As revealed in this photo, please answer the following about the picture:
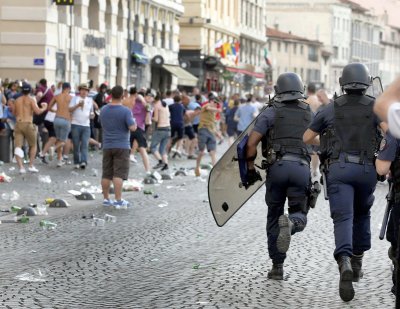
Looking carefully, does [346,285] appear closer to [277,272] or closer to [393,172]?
[393,172]

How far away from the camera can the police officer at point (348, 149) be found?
9.23 m

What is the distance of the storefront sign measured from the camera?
45531mm

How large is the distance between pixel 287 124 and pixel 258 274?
4.24 ft

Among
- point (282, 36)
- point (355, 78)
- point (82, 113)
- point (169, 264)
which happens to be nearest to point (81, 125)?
point (82, 113)

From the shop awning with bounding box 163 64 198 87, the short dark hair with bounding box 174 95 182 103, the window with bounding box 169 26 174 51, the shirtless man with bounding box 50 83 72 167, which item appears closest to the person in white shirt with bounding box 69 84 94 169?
Answer: the shirtless man with bounding box 50 83 72 167

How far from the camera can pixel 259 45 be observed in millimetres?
94812

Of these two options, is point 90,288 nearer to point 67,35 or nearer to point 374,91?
point 374,91

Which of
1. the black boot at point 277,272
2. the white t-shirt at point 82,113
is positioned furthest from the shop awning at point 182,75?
the black boot at point 277,272

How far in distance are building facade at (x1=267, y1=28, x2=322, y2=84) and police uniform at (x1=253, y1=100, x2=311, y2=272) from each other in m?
98.3

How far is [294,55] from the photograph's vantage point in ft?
392

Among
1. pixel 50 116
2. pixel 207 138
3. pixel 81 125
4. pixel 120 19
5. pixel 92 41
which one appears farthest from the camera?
pixel 120 19

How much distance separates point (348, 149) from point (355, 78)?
0.57 metres

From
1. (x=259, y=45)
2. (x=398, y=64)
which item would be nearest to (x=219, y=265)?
(x=259, y=45)

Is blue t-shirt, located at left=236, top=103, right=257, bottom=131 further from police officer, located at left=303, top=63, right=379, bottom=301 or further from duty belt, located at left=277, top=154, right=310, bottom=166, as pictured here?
police officer, located at left=303, top=63, right=379, bottom=301
